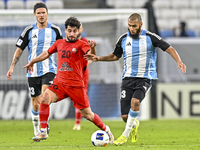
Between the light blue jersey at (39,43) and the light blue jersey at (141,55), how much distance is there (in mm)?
1273

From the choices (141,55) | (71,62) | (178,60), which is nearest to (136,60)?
(141,55)

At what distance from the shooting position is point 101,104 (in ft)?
37.0

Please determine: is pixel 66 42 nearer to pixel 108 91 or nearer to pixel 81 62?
pixel 81 62

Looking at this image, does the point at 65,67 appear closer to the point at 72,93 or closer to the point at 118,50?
the point at 72,93

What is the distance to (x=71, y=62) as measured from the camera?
223 inches

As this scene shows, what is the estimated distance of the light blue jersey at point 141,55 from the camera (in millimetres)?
6277

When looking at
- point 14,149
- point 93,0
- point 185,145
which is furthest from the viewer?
point 93,0

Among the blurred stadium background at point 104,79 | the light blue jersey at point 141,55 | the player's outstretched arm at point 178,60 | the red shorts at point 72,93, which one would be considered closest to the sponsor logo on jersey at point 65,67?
the red shorts at point 72,93

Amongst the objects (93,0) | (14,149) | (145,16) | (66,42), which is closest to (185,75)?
(145,16)

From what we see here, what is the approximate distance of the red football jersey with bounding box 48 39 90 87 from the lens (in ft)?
18.6

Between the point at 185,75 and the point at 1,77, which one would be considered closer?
the point at 1,77

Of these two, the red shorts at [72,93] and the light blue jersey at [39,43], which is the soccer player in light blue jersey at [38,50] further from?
the red shorts at [72,93]

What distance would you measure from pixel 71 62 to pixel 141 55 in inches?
48.6

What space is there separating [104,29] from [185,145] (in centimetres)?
Result: 605
